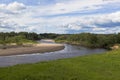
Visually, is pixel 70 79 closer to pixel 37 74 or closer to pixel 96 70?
pixel 37 74

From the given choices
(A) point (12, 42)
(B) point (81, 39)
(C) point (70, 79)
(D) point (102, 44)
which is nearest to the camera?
(C) point (70, 79)

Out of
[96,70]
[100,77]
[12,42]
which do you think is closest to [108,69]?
[96,70]

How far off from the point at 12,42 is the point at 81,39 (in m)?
49.6

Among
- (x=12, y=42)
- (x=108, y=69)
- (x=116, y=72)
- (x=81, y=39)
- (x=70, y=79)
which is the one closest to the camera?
(x=70, y=79)

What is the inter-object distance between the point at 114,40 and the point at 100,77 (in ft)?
438

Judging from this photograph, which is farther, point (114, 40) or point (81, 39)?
point (81, 39)

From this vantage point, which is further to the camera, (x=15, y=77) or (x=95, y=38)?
(x=95, y=38)

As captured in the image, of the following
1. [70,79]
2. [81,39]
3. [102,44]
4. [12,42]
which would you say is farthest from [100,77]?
[81,39]

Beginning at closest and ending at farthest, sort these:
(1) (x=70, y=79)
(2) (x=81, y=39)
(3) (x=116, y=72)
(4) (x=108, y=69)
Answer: (1) (x=70, y=79) < (3) (x=116, y=72) < (4) (x=108, y=69) < (2) (x=81, y=39)

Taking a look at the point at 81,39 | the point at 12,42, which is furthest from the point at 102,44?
the point at 12,42

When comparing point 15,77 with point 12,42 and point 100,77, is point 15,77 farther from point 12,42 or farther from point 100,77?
point 12,42

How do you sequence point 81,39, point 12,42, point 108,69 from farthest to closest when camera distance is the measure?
point 81,39, point 12,42, point 108,69

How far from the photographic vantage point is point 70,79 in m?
22.8

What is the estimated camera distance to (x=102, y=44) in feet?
504
